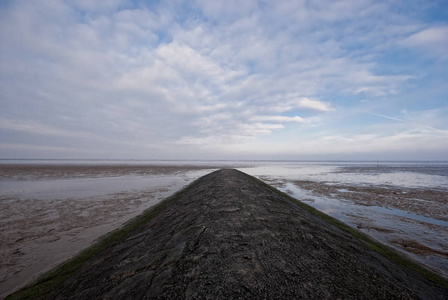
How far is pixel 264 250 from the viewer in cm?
311

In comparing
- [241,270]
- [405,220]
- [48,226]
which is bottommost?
[405,220]

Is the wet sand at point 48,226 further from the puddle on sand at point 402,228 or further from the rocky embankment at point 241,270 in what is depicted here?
the puddle on sand at point 402,228

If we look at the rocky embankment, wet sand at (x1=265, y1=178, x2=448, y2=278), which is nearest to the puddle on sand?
wet sand at (x1=265, y1=178, x2=448, y2=278)

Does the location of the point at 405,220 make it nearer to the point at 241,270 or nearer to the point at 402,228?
the point at 402,228

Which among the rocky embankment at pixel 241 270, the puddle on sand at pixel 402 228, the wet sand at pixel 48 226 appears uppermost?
the rocky embankment at pixel 241 270

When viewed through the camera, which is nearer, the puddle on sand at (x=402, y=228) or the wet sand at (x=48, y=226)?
the wet sand at (x=48, y=226)

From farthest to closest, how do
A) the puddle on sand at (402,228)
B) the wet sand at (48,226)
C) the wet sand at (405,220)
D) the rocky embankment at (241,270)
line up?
1. the wet sand at (405,220)
2. the puddle on sand at (402,228)
3. the wet sand at (48,226)
4. the rocky embankment at (241,270)

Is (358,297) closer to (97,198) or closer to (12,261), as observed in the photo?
(12,261)

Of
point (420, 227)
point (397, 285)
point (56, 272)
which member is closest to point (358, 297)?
point (397, 285)

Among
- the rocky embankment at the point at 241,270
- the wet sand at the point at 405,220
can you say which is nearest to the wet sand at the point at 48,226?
the rocky embankment at the point at 241,270

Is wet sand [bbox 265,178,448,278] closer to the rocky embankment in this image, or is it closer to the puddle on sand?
the puddle on sand

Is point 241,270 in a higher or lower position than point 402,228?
higher

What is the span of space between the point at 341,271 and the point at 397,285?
861 millimetres

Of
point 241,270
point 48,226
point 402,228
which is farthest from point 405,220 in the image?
point 48,226
